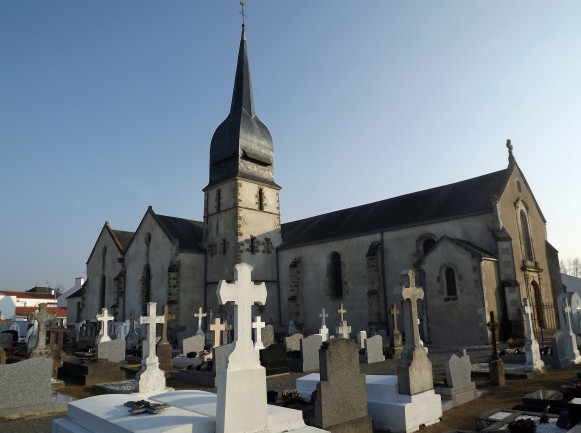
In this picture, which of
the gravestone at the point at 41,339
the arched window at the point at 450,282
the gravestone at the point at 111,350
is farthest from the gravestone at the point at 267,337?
the arched window at the point at 450,282

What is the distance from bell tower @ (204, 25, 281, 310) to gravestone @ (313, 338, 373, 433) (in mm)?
18555

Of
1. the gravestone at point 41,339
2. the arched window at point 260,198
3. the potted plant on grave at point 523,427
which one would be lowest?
the potted plant on grave at point 523,427

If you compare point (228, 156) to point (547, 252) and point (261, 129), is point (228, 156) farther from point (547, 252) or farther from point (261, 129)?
point (547, 252)

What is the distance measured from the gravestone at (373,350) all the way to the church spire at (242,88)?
1816 centimetres

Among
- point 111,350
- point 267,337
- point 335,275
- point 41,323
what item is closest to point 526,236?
point 335,275

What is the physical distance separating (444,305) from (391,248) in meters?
4.37

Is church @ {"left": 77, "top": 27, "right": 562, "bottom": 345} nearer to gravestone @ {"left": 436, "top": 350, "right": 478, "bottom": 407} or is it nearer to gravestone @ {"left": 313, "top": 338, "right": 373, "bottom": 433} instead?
gravestone @ {"left": 436, "top": 350, "right": 478, "bottom": 407}

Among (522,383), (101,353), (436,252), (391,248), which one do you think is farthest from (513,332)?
(101,353)

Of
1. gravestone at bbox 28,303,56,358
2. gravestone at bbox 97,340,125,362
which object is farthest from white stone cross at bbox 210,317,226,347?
gravestone at bbox 28,303,56,358

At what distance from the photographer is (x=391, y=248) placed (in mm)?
21766

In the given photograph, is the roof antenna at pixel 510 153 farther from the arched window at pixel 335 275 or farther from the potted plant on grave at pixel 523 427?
the potted plant on grave at pixel 523 427

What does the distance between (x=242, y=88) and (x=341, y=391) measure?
25231mm

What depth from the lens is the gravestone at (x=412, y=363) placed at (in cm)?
673

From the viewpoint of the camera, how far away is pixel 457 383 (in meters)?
8.05
